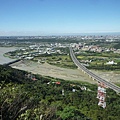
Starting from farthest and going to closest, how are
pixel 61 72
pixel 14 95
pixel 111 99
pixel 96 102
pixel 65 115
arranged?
pixel 61 72
pixel 111 99
pixel 96 102
pixel 65 115
pixel 14 95

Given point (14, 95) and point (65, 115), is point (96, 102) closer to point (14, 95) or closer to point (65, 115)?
point (65, 115)

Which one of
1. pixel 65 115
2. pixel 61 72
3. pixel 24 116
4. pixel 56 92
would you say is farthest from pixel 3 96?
pixel 61 72

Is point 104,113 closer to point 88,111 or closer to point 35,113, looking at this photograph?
point 88,111

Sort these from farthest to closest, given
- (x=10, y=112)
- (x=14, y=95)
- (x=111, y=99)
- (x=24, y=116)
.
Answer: (x=111, y=99) < (x=14, y=95) < (x=10, y=112) < (x=24, y=116)

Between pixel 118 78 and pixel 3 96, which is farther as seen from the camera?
pixel 118 78

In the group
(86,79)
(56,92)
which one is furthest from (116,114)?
(86,79)

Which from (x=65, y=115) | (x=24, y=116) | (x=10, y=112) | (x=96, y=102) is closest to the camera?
(x=24, y=116)

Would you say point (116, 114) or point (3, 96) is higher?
point (3, 96)

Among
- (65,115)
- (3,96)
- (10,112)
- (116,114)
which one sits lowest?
(116,114)

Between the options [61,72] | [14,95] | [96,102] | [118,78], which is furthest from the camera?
[61,72]
